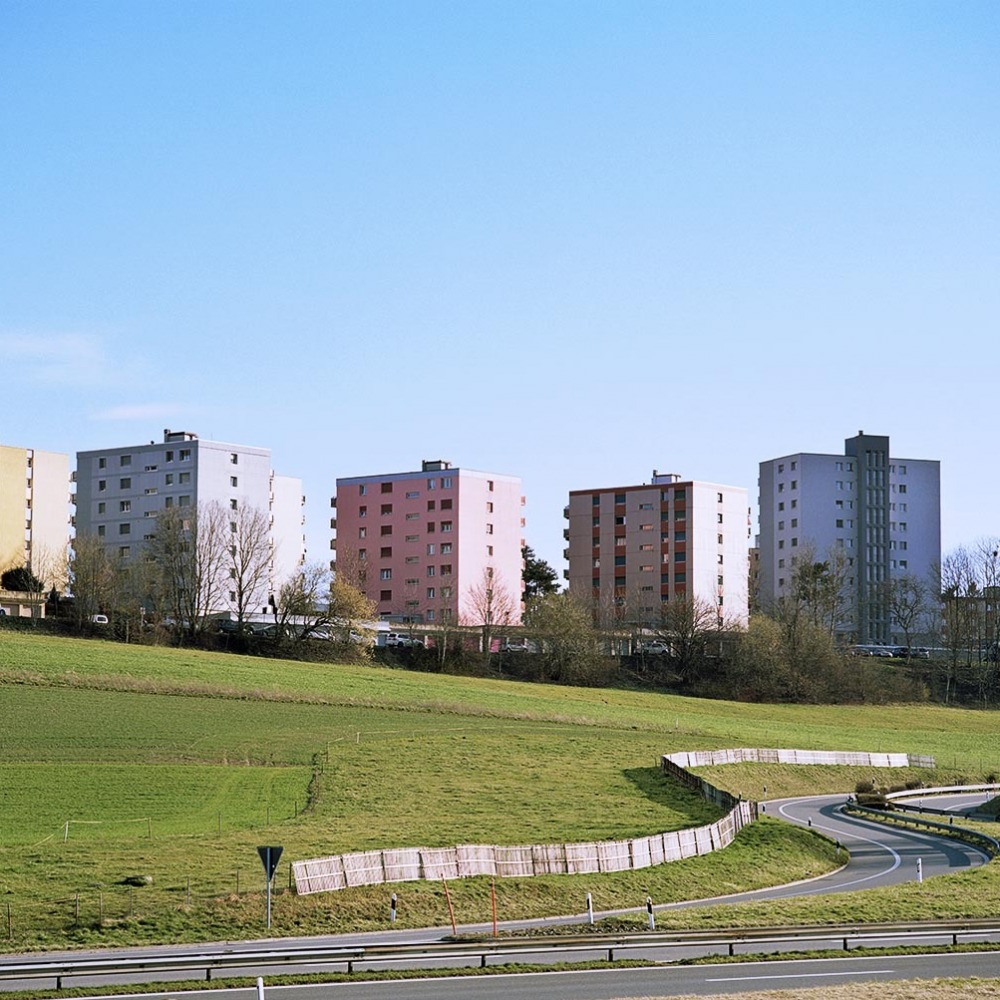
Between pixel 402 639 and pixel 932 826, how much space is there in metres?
87.6

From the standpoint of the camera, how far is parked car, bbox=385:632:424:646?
14074cm

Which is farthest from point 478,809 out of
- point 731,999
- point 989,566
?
point 989,566

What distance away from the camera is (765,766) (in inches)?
3494

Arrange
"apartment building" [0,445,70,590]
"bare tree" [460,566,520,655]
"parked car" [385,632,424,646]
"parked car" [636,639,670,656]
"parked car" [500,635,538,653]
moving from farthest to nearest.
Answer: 1. "apartment building" [0,445,70,590]
2. "bare tree" [460,566,520,655]
3. "parked car" [636,639,670,656]
4. "parked car" [500,635,538,653]
5. "parked car" [385,632,424,646]

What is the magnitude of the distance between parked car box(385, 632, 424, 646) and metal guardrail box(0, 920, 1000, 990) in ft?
333

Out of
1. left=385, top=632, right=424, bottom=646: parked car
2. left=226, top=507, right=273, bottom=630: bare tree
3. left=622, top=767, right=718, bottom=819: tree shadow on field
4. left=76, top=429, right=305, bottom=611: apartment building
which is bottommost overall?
left=622, top=767, right=718, bottom=819: tree shadow on field

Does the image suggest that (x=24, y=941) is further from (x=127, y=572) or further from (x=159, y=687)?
(x=127, y=572)

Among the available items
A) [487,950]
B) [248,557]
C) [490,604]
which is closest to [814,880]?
[487,950]

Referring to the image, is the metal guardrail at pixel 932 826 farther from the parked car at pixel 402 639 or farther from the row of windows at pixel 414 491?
the row of windows at pixel 414 491

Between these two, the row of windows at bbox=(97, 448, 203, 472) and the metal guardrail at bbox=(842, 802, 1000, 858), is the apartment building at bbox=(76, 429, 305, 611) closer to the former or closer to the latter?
the row of windows at bbox=(97, 448, 203, 472)

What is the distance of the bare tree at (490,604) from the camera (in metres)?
153

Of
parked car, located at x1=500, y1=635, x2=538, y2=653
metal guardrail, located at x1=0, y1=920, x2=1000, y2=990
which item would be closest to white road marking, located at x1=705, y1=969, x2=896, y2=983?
metal guardrail, located at x1=0, y1=920, x2=1000, y2=990

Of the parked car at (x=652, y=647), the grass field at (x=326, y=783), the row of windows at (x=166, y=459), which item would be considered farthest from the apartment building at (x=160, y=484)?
the grass field at (x=326, y=783)

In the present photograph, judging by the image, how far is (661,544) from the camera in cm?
18088
